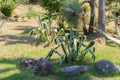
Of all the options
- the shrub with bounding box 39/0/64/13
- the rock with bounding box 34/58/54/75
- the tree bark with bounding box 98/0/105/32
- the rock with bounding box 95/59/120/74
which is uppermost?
the shrub with bounding box 39/0/64/13

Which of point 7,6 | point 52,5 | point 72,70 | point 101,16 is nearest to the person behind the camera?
point 72,70

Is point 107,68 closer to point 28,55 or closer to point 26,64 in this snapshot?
point 26,64

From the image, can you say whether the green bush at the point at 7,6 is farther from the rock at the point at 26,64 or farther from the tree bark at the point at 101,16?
the rock at the point at 26,64

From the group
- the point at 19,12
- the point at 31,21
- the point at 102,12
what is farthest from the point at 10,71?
the point at 19,12

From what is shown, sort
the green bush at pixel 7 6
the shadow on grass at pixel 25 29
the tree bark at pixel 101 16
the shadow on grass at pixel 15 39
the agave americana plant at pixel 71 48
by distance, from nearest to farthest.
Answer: the agave americana plant at pixel 71 48, the shadow on grass at pixel 15 39, the tree bark at pixel 101 16, the shadow on grass at pixel 25 29, the green bush at pixel 7 6

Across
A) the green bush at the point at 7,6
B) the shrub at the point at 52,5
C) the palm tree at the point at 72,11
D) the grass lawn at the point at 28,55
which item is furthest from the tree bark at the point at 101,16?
the green bush at the point at 7,6

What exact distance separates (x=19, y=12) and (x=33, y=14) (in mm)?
1131

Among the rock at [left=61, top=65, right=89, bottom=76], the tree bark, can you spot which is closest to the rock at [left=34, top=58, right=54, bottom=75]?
the rock at [left=61, top=65, right=89, bottom=76]

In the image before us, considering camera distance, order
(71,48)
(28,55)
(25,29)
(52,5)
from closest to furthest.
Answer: (71,48) → (28,55) → (52,5) → (25,29)

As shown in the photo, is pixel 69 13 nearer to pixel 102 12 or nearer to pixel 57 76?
pixel 102 12

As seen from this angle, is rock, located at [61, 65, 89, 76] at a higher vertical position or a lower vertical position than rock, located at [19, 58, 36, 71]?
lower

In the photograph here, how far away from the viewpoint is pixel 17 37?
11836 mm

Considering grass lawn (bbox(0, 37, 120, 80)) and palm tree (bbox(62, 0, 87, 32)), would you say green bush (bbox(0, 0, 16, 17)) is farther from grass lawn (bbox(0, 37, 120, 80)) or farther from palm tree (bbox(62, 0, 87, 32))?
grass lawn (bbox(0, 37, 120, 80))

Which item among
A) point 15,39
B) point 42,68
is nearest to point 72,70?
point 42,68
